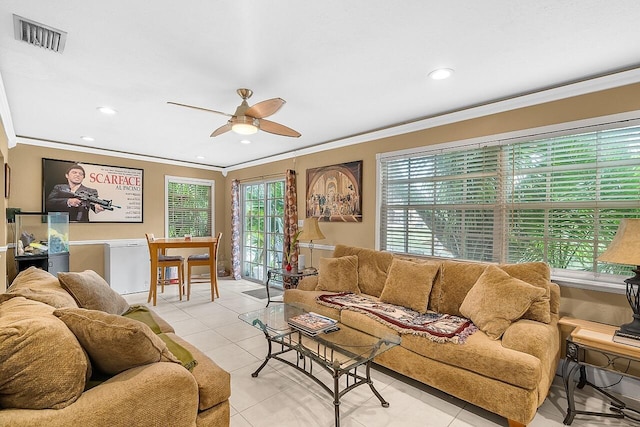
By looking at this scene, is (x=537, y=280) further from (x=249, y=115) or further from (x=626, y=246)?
(x=249, y=115)

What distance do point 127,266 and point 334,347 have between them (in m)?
4.62

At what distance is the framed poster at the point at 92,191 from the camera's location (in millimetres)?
4793

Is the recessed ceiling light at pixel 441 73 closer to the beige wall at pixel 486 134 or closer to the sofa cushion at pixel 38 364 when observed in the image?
the beige wall at pixel 486 134

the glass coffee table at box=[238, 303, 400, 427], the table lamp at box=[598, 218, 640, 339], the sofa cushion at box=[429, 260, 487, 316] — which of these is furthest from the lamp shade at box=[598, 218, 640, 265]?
the glass coffee table at box=[238, 303, 400, 427]

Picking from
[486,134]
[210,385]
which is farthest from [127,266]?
[486,134]

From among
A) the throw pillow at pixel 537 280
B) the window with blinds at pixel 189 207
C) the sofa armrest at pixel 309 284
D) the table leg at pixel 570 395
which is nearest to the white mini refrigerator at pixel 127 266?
the window with blinds at pixel 189 207

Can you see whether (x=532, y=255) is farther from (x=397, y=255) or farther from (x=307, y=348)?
(x=307, y=348)

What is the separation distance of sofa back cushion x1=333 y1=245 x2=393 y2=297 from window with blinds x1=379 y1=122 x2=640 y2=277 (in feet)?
1.08

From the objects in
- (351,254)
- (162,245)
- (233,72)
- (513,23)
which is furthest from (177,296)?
(513,23)

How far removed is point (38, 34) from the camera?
6.33 feet

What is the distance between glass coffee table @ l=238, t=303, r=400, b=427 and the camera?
6.47 feet

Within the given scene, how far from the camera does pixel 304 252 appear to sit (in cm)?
507

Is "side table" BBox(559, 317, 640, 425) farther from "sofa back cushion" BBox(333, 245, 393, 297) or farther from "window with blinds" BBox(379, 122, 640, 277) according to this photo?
"sofa back cushion" BBox(333, 245, 393, 297)

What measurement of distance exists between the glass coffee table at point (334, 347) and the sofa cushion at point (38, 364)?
1.33 m
